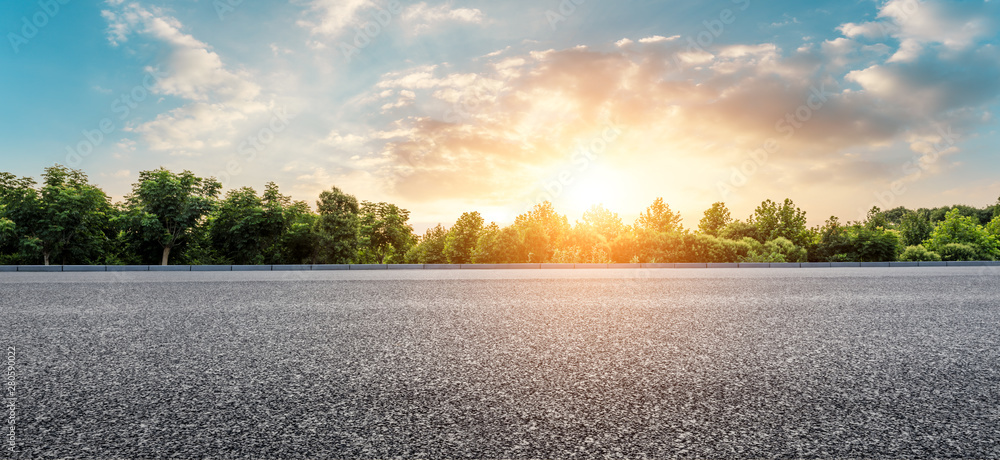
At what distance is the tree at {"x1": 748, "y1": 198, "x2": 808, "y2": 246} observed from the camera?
3353cm

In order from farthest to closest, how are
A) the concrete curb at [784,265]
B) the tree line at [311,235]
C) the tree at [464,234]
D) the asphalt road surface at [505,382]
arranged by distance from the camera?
the tree at [464,234] → the tree line at [311,235] → the concrete curb at [784,265] → the asphalt road surface at [505,382]

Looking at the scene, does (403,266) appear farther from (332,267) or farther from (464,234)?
(464,234)

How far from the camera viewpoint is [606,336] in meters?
5.25

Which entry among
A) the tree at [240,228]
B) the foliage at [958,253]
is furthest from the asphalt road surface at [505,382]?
the foliage at [958,253]

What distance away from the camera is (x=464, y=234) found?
35969 millimetres

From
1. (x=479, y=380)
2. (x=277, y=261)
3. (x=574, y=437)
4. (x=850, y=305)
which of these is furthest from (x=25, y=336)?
(x=277, y=261)

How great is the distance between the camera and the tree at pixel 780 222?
33531mm

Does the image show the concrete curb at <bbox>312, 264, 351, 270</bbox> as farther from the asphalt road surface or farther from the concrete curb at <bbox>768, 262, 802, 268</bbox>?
the concrete curb at <bbox>768, 262, 802, 268</bbox>

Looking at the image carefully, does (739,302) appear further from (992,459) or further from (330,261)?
(330,261)

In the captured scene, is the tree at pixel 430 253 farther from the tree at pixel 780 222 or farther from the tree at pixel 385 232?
the tree at pixel 780 222

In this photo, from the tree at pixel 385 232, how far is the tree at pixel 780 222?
29.1 metres

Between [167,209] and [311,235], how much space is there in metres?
8.02

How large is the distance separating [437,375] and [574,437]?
1414 mm

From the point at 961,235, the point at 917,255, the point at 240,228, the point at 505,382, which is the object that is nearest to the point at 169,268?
the point at 240,228
